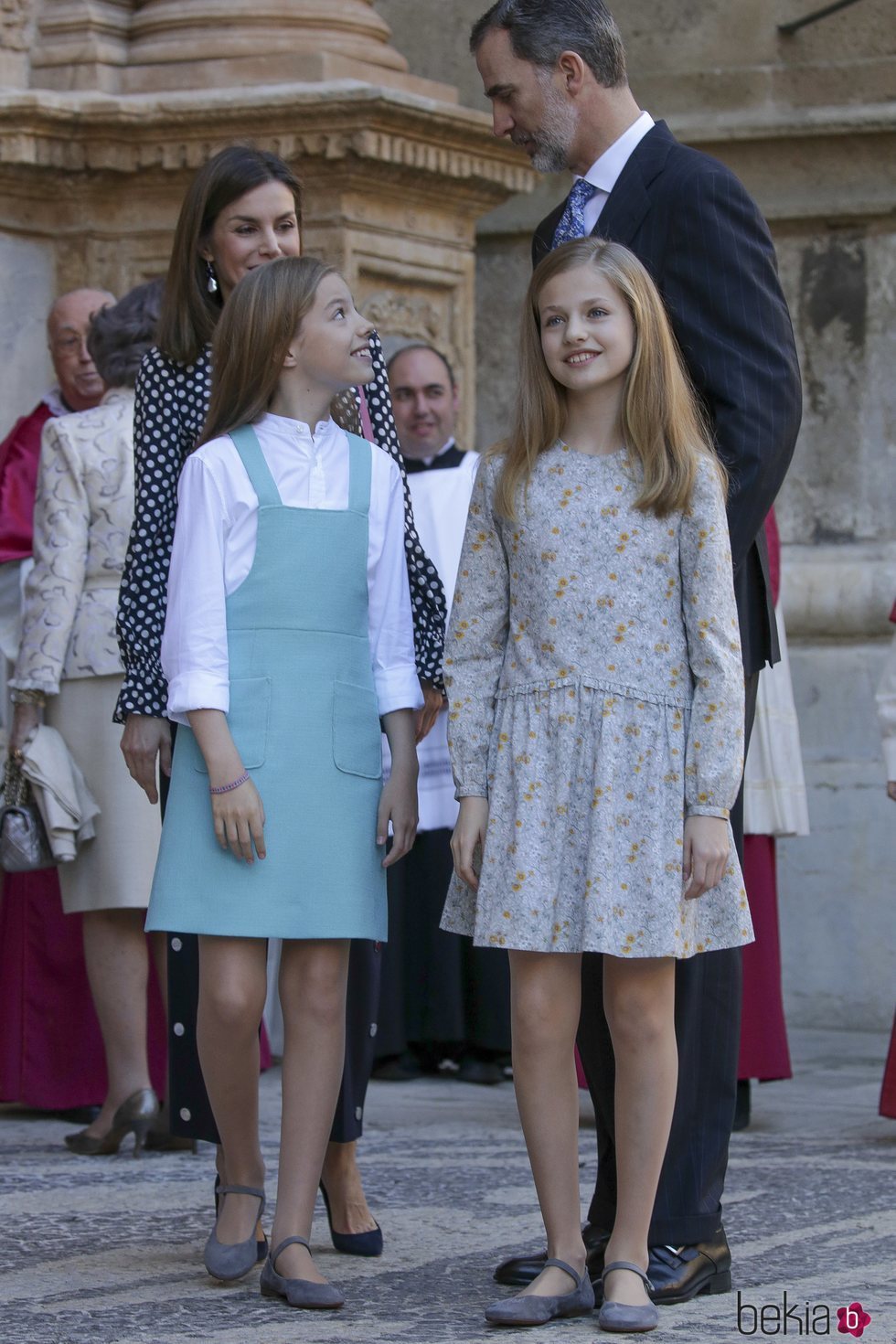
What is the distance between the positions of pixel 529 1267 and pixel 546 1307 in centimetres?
25

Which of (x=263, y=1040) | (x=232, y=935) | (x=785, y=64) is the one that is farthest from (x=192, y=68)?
(x=232, y=935)

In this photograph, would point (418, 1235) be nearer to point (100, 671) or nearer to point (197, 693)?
point (197, 693)

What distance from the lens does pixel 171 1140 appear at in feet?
18.1

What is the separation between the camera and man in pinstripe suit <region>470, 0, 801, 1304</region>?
381cm

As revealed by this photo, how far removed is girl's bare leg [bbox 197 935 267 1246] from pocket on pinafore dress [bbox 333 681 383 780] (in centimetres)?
30

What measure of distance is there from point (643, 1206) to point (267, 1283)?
58 centimetres

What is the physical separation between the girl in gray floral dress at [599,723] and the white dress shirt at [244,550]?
246mm

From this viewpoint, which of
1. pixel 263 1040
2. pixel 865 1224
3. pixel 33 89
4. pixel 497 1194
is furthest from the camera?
pixel 33 89

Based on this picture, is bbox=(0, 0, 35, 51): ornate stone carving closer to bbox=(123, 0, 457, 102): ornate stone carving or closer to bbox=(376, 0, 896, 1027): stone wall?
bbox=(123, 0, 457, 102): ornate stone carving

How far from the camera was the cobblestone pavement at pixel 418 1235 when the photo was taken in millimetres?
3549

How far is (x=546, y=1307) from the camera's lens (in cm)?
354

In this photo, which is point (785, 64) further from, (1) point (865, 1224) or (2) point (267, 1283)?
(2) point (267, 1283)

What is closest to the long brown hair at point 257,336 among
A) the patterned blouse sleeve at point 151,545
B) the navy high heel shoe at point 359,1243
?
the patterned blouse sleeve at point 151,545

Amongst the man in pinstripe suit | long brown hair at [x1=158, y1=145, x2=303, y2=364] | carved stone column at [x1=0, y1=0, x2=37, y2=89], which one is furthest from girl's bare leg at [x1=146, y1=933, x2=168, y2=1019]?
carved stone column at [x1=0, y1=0, x2=37, y2=89]
